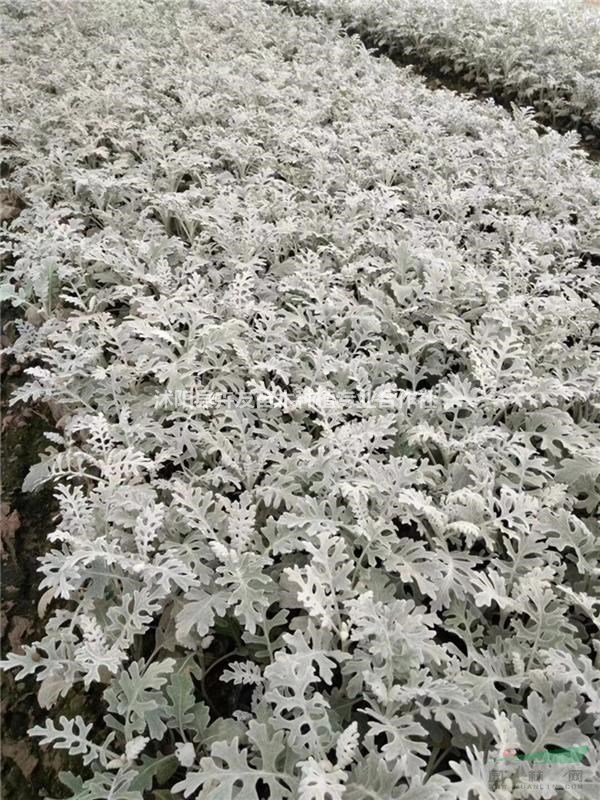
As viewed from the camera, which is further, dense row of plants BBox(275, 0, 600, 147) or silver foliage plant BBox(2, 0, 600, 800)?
dense row of plants BBox(275, 0, 600, 147)

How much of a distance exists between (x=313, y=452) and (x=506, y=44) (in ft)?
22.6

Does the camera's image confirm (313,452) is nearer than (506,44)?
Yes

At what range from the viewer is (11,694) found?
6.88 ft

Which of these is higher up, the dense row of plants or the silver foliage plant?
the dense row of plants

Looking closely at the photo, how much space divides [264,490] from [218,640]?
1.55ft

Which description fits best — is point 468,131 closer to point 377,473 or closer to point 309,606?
point 377,473

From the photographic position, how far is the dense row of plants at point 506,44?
6352 mm

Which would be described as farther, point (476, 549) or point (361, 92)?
point (361, 92)

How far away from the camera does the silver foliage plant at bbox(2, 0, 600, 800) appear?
156 cm

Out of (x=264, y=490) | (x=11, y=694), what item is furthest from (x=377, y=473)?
(x=11, y=694)

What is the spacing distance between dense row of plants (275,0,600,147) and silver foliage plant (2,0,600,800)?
2.22 meters

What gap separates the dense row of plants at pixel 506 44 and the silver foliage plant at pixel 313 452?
7.29ft

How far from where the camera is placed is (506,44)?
7238mm

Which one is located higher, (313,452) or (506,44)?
(506,44)
